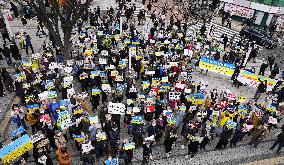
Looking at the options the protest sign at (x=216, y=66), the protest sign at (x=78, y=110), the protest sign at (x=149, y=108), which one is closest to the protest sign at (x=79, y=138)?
the protest sign at (x=78, y=110)

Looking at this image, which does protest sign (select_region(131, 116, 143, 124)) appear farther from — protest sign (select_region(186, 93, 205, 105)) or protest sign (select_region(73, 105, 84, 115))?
protest sign (select_region(186, 93, 205, 105))

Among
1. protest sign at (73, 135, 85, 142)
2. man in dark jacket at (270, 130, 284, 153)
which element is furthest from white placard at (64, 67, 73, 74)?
man in dark jacket at (270, 130, 284, 153)

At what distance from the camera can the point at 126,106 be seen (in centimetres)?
1630

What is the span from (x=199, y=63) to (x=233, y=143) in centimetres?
677

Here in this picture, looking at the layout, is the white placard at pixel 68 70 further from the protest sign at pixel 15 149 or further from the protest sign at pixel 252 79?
the protest sign at pixel 252 79

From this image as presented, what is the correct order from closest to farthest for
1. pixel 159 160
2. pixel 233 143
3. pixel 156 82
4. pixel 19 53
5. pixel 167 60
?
pixel 159 160, pixel 233 143, pixel 156 82, pixel 167 60, pixel 19 53

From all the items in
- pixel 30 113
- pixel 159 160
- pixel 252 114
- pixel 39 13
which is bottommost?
pixel 159 160

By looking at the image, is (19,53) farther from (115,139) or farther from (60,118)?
(115,139)

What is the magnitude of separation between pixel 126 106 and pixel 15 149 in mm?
5913

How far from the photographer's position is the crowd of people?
13820mm

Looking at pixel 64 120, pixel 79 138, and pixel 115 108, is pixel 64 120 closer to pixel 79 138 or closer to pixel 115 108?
pixel 79 138

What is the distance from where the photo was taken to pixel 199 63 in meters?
20.7

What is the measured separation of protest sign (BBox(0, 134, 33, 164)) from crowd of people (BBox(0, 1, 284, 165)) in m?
0.34

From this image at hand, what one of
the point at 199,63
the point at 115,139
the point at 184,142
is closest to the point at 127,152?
the point at 115,139
